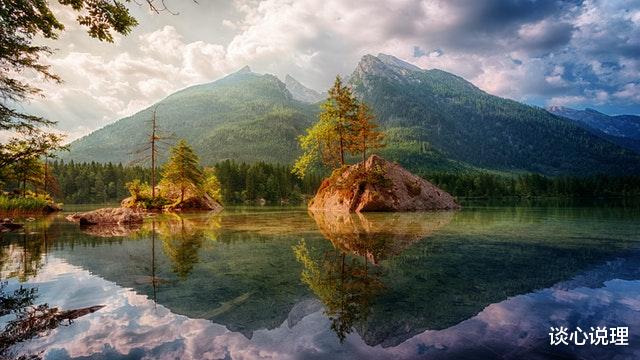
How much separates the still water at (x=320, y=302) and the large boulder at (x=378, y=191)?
22199 millimetres

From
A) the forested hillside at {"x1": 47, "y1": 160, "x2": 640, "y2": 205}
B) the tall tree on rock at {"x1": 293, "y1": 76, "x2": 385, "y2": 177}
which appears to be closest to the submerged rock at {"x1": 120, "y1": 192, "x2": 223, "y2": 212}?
the tall tree on rock at {"x1": 293, "y1": 76, "x2": 385, "y2": 177}

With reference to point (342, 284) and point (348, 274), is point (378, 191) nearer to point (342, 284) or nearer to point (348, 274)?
point (348, 274)

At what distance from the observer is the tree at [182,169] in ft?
151

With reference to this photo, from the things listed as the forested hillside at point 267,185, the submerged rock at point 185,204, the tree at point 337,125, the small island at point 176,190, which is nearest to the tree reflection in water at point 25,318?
the tree at point 337,125

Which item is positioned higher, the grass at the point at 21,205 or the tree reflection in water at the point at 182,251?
the grass at the point at 21,205

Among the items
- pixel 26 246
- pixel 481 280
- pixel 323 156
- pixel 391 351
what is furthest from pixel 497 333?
pixel 323 156

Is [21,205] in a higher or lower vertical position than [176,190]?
lower

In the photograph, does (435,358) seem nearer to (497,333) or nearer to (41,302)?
(497,333)

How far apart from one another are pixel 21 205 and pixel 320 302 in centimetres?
3949

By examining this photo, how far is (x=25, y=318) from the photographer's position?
512cm

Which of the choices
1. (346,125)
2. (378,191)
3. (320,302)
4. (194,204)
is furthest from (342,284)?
(194,204)

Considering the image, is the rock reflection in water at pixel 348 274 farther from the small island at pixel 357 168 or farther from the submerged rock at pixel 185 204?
the submerged rock at pixel 185 204

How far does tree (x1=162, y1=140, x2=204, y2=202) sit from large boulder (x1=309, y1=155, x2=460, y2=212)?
19.4 meters

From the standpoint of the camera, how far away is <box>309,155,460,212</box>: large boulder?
109 feet
